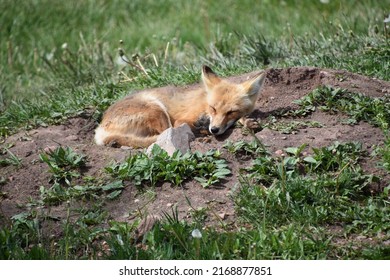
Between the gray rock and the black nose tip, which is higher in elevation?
the gray rock

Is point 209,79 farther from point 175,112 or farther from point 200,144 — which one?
point 200,144

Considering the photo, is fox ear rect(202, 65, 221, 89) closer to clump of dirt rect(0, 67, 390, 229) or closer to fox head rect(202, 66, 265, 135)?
fox head rect(202, 66, 265, 135)

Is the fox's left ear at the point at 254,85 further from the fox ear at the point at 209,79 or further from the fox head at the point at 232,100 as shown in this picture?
the fox ear at the point at 209,79

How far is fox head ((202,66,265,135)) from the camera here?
624 centimetres

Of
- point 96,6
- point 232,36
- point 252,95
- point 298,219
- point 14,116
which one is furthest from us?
point 96,6

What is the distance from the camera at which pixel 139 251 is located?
165 inches

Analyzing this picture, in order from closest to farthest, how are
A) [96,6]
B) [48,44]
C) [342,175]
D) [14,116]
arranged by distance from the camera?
[342,175], [14,116], [48,44], [96,6]

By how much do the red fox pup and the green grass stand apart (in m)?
0.47

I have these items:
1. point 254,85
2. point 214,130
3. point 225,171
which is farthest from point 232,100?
point 225,171

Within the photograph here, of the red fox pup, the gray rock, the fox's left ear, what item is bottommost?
the red fox pup

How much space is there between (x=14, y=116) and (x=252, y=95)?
2.64 meters

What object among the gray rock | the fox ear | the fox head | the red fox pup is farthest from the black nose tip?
the fox ear
